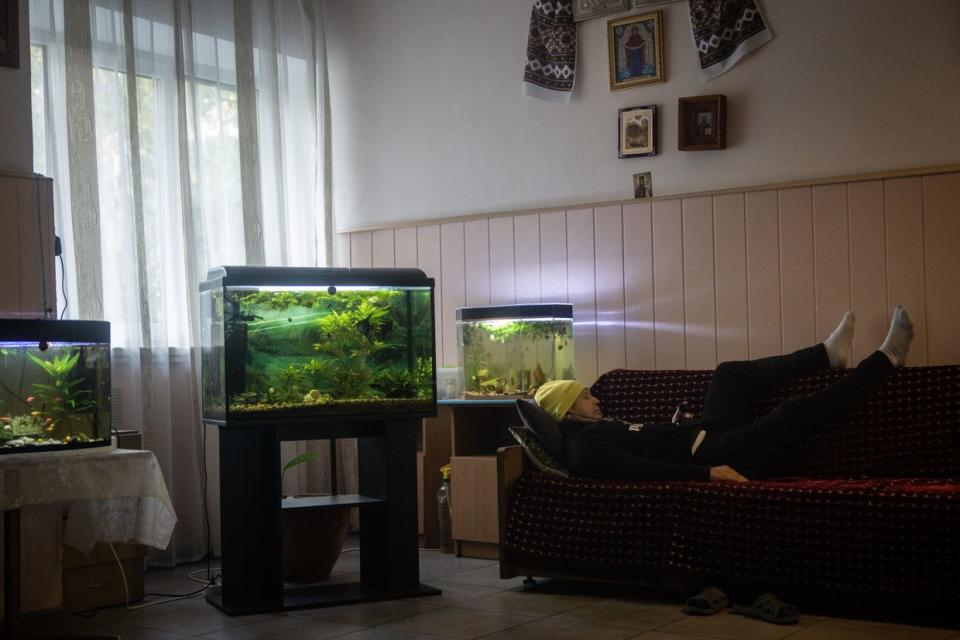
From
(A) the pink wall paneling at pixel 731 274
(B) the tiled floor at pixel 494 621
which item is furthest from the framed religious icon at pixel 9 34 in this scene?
(A) the pink wall paneling at pixel 731 274

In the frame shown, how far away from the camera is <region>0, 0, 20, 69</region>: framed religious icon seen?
162 inches

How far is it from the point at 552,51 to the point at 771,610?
115 inches

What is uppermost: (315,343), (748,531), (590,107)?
(590,107)

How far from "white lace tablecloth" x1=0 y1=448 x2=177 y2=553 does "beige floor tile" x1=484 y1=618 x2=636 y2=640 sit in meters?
1.21

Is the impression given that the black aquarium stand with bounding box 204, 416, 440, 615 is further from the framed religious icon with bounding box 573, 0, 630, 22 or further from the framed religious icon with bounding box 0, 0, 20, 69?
the framed religious icon with bounding box 573, 0, 630, 22

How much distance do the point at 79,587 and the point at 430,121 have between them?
293 cm

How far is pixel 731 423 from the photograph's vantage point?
13.4ft

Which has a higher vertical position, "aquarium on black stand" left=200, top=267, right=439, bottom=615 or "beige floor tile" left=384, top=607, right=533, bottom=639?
"aquarium on black stand" left=200, top=267, right=439, bottom=615

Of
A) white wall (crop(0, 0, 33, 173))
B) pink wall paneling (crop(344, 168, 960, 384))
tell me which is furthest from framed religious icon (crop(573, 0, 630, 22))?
white wall (crop(0, 0, 33, 173))

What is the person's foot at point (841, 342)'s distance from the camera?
409cm

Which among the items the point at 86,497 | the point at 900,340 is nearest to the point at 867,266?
the point at 900,340

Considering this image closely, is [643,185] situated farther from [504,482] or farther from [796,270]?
[504,482]

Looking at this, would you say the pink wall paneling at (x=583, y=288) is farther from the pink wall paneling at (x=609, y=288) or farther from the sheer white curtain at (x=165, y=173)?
the sheer white curtain at (x=165, y=173)

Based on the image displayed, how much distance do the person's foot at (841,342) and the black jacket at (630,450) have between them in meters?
0.60
